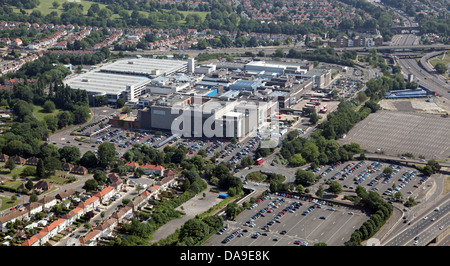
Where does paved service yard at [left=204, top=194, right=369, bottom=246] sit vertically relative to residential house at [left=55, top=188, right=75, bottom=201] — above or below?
below

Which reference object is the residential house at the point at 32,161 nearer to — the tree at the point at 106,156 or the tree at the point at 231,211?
the tree at the point at 106,156

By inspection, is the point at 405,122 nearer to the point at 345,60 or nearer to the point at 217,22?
the point at 345,60

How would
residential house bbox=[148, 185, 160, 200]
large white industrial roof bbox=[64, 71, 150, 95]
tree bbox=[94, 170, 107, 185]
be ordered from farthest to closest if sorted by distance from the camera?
1. large white industrial roof bbox=[64, 71, 150, 95]
2. tree bbox=[94, 170, 107, 185]
3. residential house bbox=[148, 185, 160, 200]

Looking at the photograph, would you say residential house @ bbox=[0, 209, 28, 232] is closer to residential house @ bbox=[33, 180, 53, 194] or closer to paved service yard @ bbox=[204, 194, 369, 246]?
residential house @ bbox=[33, 180, 53, 194]

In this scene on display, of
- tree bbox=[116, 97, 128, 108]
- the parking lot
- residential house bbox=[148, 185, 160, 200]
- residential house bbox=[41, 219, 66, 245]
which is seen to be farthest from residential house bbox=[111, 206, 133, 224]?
tree bbox=[116, 97, 128, 108]

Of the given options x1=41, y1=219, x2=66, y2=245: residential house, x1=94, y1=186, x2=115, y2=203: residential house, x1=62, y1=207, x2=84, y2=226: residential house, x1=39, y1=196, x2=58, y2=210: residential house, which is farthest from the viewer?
x1=94, y1=186, x2=115, y2=203: residential house
